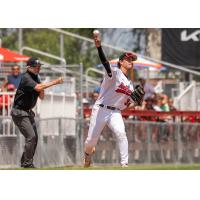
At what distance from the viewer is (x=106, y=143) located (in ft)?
92.1

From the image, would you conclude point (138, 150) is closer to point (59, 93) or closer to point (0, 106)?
point (59, 93)

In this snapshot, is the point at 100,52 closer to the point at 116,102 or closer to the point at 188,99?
the point at 116,102

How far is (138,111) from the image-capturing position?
2920 centimetres

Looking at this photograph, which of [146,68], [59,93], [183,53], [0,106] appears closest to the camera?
[0,106]

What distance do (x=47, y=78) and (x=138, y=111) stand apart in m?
4.16

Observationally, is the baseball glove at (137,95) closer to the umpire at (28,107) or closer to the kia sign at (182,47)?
the umpire at (28,107)

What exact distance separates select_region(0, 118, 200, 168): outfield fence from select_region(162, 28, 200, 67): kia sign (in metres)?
10.7

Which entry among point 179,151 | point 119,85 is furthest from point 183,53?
point 119,85

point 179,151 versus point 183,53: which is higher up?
point 183,53

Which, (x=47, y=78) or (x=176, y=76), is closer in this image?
(x=47, y=78)

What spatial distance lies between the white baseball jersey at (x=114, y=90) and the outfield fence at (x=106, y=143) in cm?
508

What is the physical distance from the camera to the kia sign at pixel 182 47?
41094mm

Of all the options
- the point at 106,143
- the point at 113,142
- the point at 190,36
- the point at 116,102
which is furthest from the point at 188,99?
the point at 116,102

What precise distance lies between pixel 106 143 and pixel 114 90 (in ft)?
27.3
